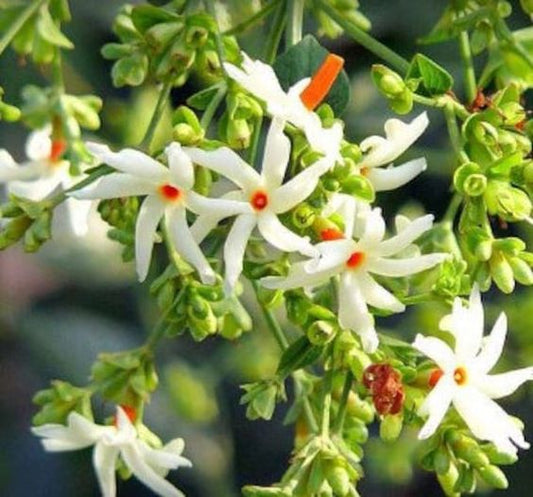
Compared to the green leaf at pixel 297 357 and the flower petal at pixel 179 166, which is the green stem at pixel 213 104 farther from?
the green leaf at pixel 297 357

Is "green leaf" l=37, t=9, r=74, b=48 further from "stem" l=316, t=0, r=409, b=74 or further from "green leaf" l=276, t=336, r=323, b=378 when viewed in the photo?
"green leaf" l=276, t=336, r=323, b=378

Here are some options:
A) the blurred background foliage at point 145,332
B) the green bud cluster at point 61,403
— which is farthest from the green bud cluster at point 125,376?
the blurred background foliage at point 145,332

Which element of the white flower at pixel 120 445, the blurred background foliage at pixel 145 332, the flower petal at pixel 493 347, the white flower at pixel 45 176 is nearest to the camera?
the flower petal at pixel 493 347

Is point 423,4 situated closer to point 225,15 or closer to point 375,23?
point 375,23

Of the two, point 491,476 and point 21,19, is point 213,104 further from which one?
point 491,476

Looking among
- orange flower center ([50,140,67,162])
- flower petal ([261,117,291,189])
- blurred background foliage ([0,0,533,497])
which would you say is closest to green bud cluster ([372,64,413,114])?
flower petal ([261,117,291,189])

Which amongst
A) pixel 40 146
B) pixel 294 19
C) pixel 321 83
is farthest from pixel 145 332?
pixel 321 83
